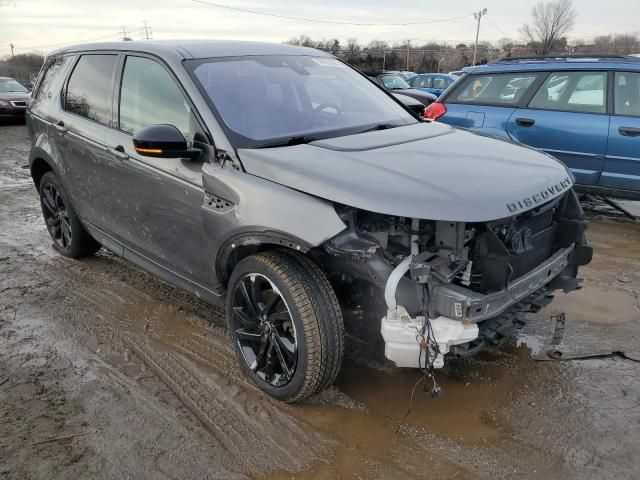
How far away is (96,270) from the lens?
4.70 meters

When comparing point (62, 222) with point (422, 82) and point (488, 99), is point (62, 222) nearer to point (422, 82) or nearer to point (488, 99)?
point (488, 99)

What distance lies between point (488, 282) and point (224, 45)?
2297mm

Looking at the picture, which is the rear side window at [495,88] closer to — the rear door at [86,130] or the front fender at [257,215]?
the rear door at [86,130]

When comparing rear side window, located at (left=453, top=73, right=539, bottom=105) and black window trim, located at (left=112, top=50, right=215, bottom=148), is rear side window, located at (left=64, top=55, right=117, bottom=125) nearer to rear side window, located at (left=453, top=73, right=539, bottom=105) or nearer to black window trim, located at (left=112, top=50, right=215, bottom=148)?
black window trim, located at (left=112, top=50, right=215, bottom=148)

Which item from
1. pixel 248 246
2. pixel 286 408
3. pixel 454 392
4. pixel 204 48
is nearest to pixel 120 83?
pixel 204 48

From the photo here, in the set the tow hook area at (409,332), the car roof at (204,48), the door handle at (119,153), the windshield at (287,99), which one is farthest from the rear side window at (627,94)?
the door handle at (119,153)

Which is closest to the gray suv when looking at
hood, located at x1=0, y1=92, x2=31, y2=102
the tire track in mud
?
the tire track in mud

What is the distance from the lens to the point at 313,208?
242 cm

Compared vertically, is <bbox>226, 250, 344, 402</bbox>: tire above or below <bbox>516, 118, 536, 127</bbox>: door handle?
below

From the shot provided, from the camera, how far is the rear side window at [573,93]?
5449 mm

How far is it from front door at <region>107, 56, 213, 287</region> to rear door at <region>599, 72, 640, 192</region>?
4.30m

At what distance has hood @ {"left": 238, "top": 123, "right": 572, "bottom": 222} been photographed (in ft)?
7.45

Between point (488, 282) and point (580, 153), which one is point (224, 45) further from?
point (580, 153)

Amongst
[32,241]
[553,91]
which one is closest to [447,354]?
[553,91]
